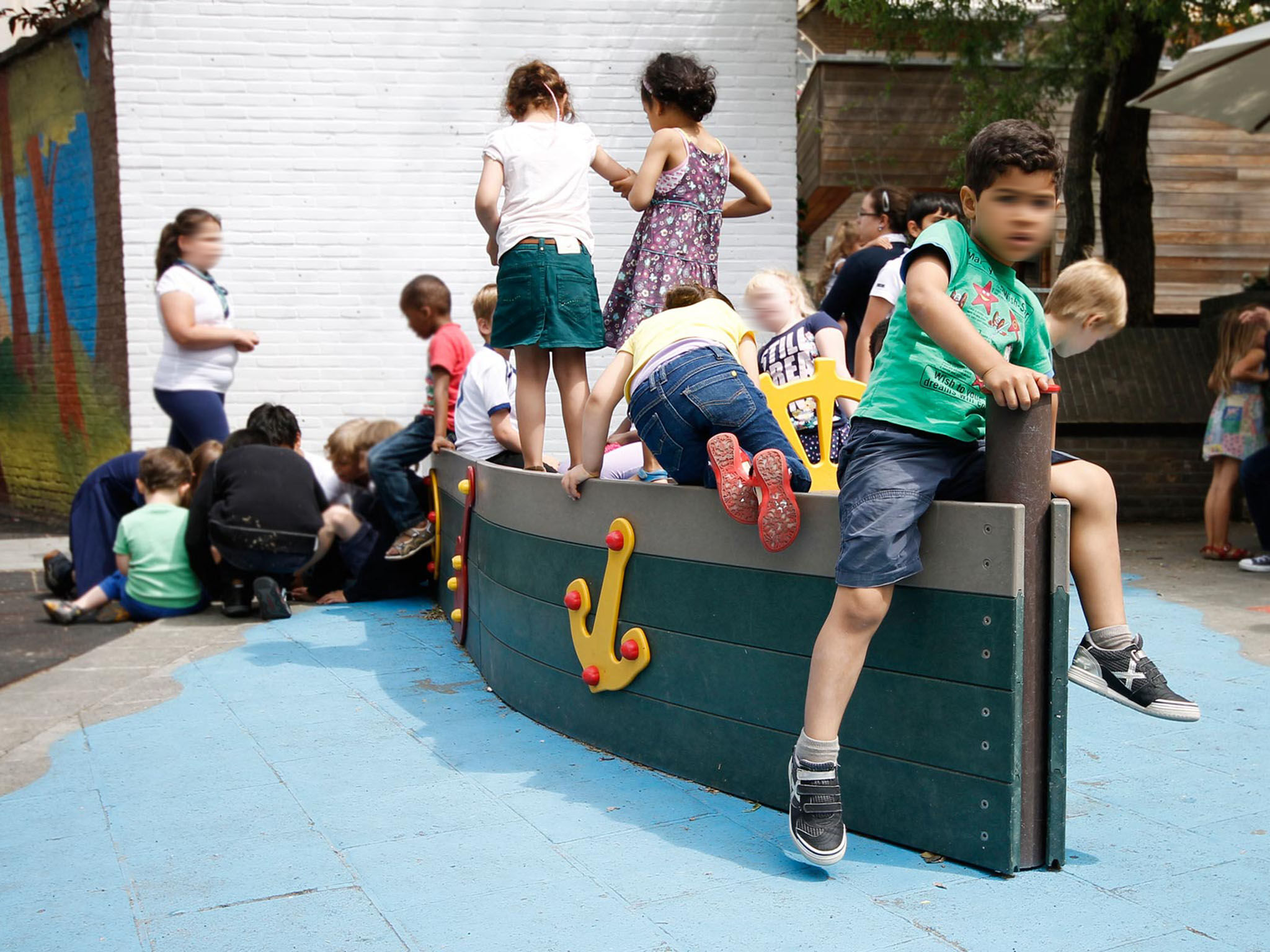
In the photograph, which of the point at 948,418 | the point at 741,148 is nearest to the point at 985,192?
the point at 948,418

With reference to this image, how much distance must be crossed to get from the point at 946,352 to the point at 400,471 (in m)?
4.51

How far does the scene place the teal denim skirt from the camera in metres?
4.68

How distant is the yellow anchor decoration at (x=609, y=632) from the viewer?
3.66 meters

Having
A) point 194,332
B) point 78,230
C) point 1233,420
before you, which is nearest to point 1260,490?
point 1233,420

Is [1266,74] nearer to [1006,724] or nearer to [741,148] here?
[741,148]

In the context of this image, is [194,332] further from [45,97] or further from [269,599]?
[45,97]

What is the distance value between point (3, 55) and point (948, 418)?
10347 mm

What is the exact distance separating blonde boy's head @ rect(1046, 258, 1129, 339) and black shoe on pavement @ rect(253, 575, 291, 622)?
4.50 metres

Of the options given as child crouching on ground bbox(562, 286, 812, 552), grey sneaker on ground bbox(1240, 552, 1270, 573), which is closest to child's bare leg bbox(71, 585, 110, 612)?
child crouching on ground bbox(562, 286, 812, 552)

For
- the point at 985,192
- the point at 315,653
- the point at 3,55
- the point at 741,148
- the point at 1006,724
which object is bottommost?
the point at 315,653

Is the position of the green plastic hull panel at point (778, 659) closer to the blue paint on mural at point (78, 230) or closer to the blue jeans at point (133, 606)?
the blue jeans at point (133, 606)

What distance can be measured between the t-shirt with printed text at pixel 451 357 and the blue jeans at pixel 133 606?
5.96 feet

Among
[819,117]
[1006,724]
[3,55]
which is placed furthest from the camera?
[819,117]

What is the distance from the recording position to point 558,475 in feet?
13.4
